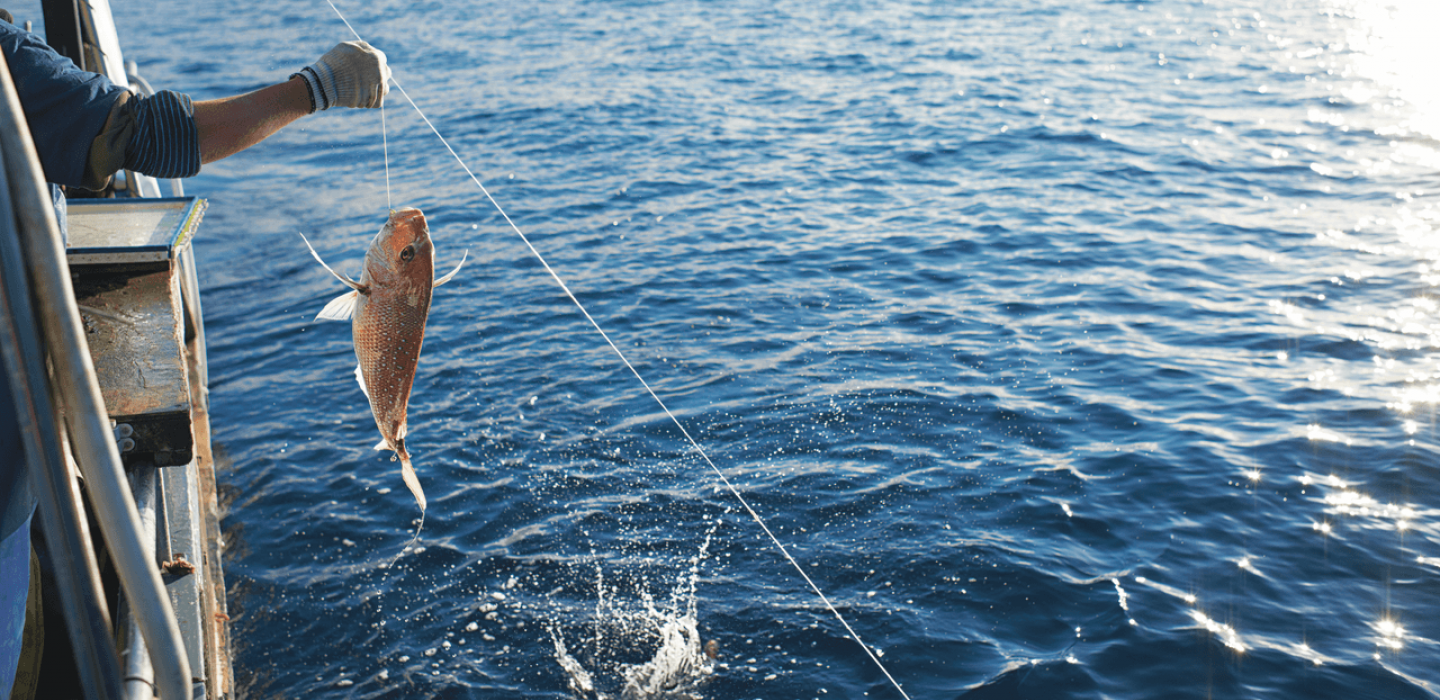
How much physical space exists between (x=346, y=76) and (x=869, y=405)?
6501mm

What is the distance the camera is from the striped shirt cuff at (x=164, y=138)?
2906 mm

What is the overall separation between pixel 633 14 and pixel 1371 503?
25078 millimetres

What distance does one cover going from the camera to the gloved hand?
3357 mm

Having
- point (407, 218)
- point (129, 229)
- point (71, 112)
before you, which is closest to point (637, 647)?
point (407, 218)

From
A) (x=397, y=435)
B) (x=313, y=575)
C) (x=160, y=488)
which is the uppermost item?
(x=397, y=435)

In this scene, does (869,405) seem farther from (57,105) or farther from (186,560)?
(57,105)

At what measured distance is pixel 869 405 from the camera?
9.23 m

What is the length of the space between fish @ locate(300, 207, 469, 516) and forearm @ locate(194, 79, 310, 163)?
1.78 ft

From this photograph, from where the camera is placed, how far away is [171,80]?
2409cm

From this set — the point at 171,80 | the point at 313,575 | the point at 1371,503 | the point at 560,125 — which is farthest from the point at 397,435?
the point at 171,80


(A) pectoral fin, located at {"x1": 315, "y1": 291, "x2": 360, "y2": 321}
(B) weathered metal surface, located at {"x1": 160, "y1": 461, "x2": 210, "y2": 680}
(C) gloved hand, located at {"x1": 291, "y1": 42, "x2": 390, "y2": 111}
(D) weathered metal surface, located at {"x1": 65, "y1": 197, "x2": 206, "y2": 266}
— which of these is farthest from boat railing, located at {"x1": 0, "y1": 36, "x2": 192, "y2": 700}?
(D) weathered metal surface, located at {"x1": 65, "y1": 197, "x2": 206, "y2": 266}

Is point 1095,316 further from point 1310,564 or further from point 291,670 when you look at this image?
point 291,670

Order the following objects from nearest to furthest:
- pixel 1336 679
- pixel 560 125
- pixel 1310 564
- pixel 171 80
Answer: pixel 1336 679, pixel 1310 564, pixel 560 125, pixel 171 80

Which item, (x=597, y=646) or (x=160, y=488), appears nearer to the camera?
(x=160, y=488)
